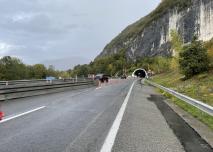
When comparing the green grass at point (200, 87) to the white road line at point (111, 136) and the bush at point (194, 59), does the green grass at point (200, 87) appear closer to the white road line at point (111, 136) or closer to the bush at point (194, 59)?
the bush at point (194, 59)

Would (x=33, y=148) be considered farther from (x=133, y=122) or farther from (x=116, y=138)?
(x=133, y=122)

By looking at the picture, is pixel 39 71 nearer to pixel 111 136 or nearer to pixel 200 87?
pixel 200 87

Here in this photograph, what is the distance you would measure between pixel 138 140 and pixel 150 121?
3.35 m

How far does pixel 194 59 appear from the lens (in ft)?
123

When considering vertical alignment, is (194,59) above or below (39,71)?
below

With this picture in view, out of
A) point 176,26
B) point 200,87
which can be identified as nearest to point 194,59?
point 200,87

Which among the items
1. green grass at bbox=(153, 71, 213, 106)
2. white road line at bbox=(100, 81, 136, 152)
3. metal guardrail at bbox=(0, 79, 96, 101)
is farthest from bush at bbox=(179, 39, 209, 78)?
white road line at bbox=(100, 81, 136, 152)

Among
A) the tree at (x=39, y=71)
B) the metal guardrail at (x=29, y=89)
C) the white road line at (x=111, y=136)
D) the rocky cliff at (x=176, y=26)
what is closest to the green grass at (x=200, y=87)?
the white road line at (x=111, y=136)

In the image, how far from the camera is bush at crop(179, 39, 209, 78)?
37312 millimetres

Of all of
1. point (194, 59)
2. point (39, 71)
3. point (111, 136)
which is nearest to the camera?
point (111, 136)

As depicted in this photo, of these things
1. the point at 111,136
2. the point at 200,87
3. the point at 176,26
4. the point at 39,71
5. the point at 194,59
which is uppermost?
the point at 176,26

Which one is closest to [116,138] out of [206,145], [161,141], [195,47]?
[161,141]

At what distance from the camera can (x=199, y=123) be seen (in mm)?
10984

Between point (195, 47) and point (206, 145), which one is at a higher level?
point (195, 47)
